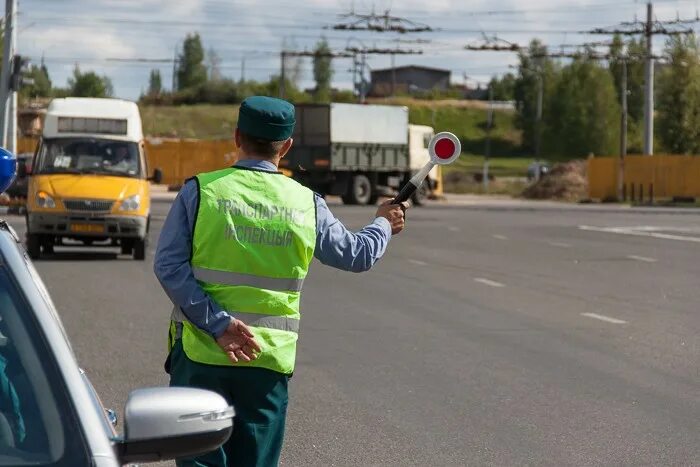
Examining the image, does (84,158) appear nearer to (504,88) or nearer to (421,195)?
(421,195)

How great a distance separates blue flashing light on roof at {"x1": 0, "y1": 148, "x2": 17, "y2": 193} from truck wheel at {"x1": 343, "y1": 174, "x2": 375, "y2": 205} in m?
50.4

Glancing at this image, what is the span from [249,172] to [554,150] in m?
132

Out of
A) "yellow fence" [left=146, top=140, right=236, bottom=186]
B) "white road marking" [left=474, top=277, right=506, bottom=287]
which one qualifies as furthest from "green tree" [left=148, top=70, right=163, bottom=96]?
"white road marking" [left=474, top=277, right=506, bottom=287]

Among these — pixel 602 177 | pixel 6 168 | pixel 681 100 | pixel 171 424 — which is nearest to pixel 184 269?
pixel 6 168

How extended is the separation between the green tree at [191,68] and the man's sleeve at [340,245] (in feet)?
571

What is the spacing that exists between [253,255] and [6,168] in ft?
3.39

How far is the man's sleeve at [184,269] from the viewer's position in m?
5.02

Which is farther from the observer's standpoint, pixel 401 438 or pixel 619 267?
pixel 619 267

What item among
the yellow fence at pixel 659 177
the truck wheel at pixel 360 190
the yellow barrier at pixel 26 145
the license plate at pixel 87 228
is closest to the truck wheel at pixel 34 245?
the license plate at pixel 87 228

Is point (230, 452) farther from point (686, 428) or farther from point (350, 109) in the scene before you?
point (350, 109)

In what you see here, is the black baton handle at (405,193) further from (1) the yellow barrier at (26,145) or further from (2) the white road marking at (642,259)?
(1) the yellow barrier at (26,145)

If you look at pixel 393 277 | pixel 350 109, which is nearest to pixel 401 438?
pixel 393 277

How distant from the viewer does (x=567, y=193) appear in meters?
76.8

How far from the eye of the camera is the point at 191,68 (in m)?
184
